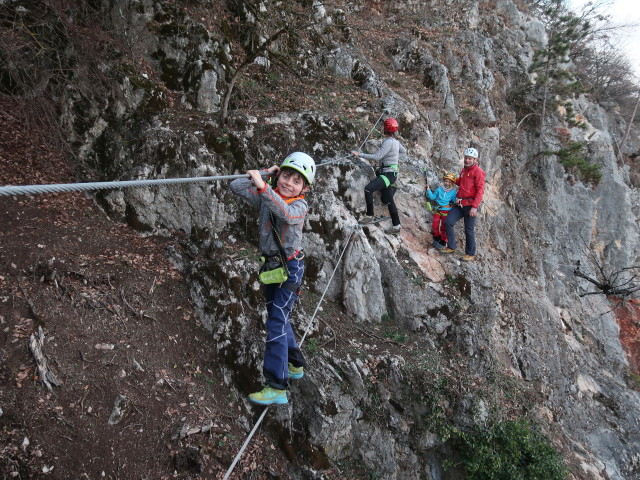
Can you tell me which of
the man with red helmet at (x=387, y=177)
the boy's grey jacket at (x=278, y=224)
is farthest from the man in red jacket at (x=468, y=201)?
Result: the boy's grey jacket at (x=278, y=224)

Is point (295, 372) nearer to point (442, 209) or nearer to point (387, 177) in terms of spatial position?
point (387, 177)

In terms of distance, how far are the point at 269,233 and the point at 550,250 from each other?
Result: 42.4 ft

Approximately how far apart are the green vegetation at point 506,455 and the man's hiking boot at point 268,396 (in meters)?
3.60

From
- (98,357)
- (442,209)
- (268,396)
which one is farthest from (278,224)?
(442,209)

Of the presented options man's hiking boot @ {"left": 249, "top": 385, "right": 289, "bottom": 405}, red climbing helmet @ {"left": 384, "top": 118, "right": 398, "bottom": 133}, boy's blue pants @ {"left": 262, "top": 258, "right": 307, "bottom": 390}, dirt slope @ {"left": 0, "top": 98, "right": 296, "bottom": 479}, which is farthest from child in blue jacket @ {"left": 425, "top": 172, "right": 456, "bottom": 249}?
dirt slope @ {"left": 0, "top": 98, "right": 296, "bottom": 479}

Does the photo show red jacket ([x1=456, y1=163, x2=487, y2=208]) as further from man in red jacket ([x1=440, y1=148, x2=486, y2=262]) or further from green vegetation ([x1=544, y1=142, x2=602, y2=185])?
green vegetation ([x1=544, y1=142, x2=602, y2=185])

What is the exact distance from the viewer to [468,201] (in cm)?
775

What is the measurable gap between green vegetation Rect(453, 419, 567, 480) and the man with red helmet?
4.07 meters

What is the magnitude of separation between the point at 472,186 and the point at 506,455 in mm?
5008

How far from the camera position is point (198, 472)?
15.1 feet

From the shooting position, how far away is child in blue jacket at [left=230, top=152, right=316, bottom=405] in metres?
4.08

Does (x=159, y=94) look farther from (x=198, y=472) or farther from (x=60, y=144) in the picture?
(x=198, y=472)

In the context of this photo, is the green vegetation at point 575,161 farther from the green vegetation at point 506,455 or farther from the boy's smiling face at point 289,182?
the boy's smiling face at point 289,182

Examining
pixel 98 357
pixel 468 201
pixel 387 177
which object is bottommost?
pixel 98 357
